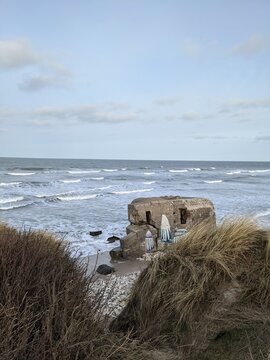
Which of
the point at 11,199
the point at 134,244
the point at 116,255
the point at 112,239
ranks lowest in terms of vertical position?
the point at 11,199

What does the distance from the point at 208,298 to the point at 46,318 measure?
1789 millimetres

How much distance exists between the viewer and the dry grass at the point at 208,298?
10.6 feet

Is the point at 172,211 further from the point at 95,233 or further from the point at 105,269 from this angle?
the point at 95,233

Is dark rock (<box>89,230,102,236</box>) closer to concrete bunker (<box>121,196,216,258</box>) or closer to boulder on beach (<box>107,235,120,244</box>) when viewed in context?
boulder on beach (<box>107,235,120,244</box>)

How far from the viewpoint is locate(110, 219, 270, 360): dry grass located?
324cm

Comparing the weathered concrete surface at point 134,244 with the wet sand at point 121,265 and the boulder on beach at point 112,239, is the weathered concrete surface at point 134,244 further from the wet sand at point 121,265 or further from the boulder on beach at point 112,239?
the boulder on beach at point 112,239

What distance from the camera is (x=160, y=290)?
3830mm

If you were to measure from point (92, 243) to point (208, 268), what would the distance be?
8.61 m

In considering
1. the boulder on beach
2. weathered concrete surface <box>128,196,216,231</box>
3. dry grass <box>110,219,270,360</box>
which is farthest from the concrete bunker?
dry grass <box>110,219,270,360</box>

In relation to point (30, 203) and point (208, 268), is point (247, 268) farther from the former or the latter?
point (30, 203)

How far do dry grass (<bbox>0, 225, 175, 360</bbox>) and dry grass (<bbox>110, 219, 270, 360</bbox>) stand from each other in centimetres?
41

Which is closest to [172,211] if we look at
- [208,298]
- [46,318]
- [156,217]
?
[156,217]

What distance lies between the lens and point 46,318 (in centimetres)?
247

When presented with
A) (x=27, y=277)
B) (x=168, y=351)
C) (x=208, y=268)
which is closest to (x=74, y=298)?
(x=27, y=277)
